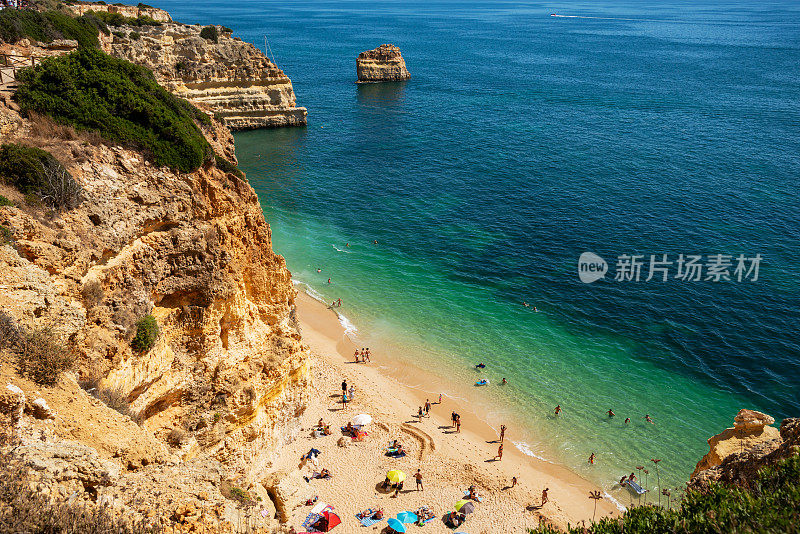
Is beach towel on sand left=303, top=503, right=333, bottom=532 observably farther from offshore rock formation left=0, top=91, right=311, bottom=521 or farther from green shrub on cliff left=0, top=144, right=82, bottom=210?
green shrub on cliff left=0, top=144, right=82, bottom=210

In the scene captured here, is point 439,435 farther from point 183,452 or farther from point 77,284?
point 77,284

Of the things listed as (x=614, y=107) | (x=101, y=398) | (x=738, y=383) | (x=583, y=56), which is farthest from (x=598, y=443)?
(x=583, y=56)

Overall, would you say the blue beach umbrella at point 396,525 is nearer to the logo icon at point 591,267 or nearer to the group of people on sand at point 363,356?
the group of people on sand at point 363,356

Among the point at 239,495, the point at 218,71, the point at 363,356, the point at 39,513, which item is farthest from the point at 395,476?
the point at 218,71

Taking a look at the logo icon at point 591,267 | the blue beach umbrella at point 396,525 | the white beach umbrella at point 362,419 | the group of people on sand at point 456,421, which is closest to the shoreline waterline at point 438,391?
the group of people on sand at point 456,421

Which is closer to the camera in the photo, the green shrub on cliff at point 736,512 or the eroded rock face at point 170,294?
the green shrub on cliff at point 736,512

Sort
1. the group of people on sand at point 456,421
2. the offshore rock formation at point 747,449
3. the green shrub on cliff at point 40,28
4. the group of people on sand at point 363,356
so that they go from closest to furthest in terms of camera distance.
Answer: the offshore rock formation at point 747,449 → the green shrub on cliff at point 40,28 → the group of people on sand at point 456,421 → the group of people on sand at point 363,356
